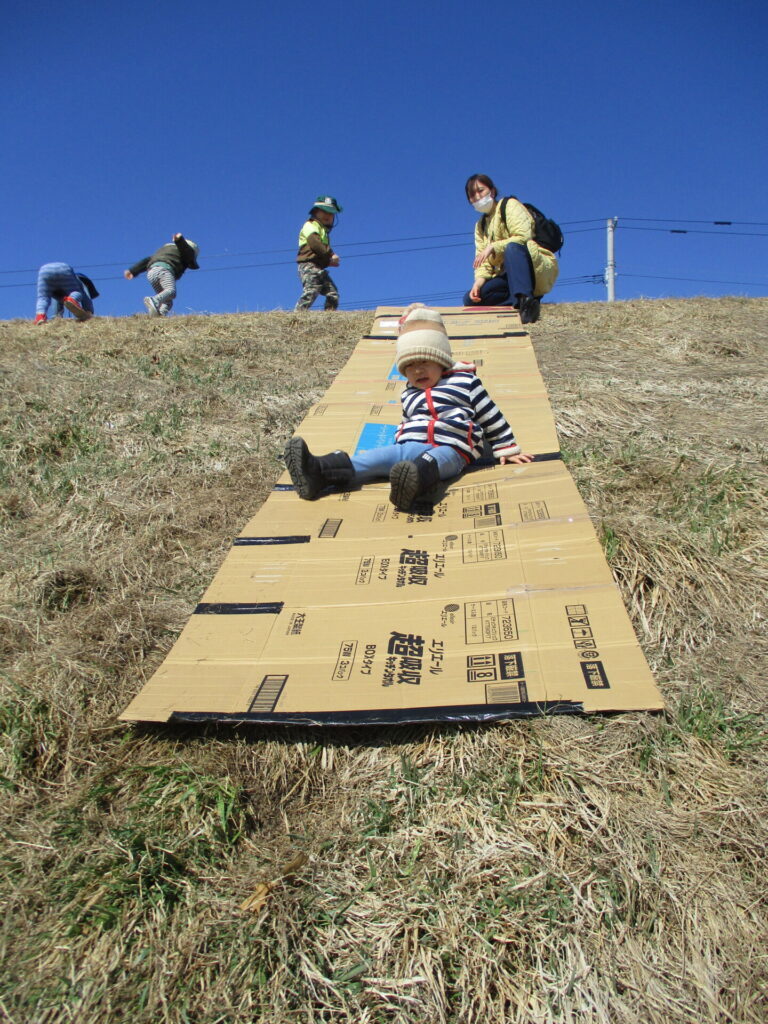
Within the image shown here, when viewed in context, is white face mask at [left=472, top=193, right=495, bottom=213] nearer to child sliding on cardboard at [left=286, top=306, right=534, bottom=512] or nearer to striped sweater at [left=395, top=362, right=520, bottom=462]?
child sliding on cardboard at [left=286, top=306, right=534, bottom=512]

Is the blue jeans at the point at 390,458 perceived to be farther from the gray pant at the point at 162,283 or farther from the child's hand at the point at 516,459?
the gray pant at the point at 162,283

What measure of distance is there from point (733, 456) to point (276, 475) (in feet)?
6.85

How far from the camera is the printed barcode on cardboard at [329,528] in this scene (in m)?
2.37

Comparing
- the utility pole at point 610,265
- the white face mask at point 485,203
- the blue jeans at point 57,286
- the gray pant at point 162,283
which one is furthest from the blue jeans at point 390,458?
the utility pole at point 610,265

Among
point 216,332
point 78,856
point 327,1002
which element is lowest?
point 327,1002

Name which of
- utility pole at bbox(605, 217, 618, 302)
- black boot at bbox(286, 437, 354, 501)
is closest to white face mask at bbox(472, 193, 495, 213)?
black boot at bbox(286, 437, 354, 501)

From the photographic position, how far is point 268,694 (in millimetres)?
1601

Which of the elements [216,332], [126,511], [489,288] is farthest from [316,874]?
[489,288]

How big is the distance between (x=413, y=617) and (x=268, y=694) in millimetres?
486

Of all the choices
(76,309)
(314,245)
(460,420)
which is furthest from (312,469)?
(314,245)

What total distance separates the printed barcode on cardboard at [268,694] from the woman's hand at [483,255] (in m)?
4.79

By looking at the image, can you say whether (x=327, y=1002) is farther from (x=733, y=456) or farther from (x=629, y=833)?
(x=733, y=456)

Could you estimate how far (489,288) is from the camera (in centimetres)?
577

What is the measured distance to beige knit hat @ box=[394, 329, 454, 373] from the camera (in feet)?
9.34
